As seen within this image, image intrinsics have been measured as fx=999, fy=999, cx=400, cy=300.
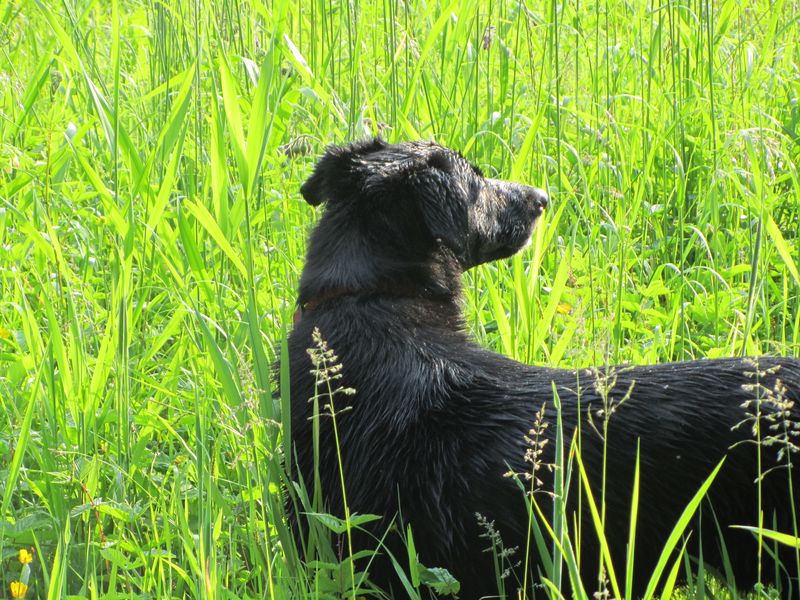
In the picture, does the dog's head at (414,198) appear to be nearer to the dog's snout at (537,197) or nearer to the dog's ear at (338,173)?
the dog's ear at (338,173)

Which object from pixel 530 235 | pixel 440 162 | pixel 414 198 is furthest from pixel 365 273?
pixel 530 235

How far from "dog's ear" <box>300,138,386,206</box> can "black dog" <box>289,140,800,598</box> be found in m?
0.08

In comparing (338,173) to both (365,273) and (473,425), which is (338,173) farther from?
(473,425)

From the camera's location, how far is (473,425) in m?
2.28

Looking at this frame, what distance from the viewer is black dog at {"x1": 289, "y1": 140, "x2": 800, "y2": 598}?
7.18 ft

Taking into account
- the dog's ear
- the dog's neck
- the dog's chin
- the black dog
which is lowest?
the black dog

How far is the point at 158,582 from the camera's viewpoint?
2221 mm

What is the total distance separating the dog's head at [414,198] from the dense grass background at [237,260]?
19 centimetres

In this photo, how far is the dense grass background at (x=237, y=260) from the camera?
239 cm

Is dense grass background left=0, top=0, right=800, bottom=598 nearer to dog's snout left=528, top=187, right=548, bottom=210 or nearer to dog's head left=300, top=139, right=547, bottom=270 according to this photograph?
dog's snout left=528, top=187, right=548, bottom=210

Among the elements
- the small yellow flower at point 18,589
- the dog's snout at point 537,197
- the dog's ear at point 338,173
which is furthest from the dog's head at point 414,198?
the small yellow flower at point 18,589

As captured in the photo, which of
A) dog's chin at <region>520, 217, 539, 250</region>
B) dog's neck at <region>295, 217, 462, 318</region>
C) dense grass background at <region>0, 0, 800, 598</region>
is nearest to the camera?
dense grass background at <region>0, 0, 800, 598</region>

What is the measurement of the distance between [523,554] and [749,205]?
1.75 metres

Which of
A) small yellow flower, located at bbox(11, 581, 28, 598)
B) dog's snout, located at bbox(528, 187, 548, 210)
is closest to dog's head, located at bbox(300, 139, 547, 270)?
dog's snout, located at bbox(528, 187, 548, 210)
